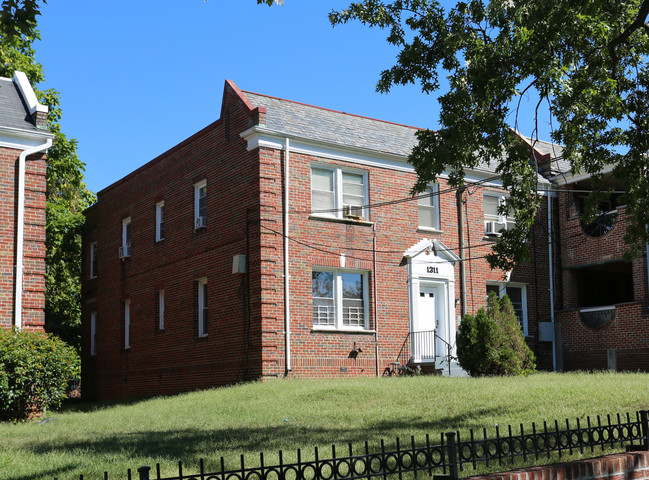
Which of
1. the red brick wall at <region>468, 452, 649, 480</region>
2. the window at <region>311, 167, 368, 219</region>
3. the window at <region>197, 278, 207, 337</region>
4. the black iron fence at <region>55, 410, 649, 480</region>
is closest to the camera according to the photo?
the black iron fence at <region>55, 410, 649, 480</region>

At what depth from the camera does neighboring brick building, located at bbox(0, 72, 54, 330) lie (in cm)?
1898

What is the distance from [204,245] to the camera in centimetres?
2425

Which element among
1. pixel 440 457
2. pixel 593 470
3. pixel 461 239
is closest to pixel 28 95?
pixel 461 239

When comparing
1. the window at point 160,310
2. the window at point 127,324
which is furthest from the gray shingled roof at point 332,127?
the window at point 127,324

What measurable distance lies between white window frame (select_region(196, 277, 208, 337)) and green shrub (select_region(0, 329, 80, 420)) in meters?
6.13

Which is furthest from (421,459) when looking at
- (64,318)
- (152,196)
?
(64,318)

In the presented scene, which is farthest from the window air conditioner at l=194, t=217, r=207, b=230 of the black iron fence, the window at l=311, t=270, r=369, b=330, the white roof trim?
the black iron fence

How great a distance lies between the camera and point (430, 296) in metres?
24.9

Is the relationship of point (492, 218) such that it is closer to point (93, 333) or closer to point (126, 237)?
point (126, 237)

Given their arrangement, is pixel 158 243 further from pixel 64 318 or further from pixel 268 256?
pixel 64 318

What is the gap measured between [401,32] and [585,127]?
3415 millimetres

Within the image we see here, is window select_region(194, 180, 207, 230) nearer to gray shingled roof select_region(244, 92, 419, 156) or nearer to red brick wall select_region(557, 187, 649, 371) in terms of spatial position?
gray shingled roof select_region(244, 92, 419, 156)

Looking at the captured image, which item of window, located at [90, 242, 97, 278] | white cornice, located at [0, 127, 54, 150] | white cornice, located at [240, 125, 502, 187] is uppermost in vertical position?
white cornice, located at [240, 125, 502, 187]

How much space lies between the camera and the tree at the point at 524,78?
1131cm
